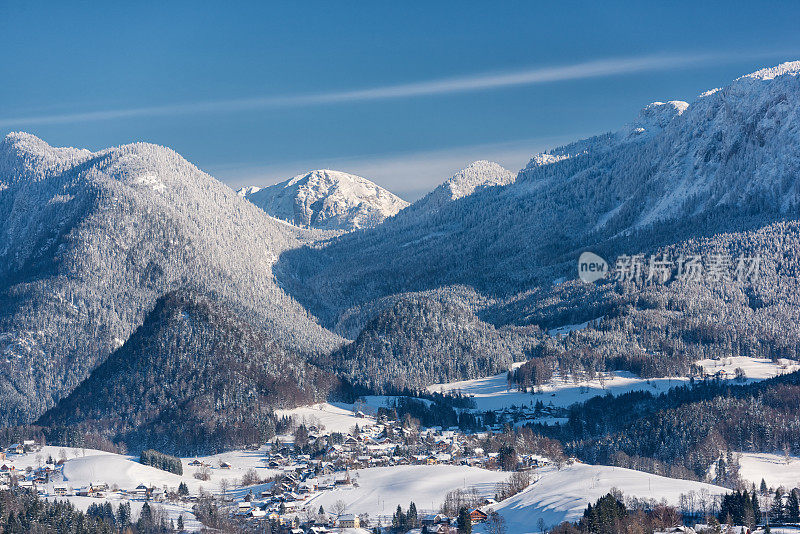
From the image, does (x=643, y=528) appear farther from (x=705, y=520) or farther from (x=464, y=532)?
(x=464, y=532)

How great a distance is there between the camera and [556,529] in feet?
632

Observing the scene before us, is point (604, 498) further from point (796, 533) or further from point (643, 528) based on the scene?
point (796, 533)

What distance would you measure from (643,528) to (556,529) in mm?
14262

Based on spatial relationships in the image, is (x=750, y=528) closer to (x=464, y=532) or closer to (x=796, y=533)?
(x=796, y=533)

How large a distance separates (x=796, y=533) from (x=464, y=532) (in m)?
48.6

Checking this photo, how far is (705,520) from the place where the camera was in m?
193

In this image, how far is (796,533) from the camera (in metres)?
184

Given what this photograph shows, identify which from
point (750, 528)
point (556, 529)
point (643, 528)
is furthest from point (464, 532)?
point (750, 528)

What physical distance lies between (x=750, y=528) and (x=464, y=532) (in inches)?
1664

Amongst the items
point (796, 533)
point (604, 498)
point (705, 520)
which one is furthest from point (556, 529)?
point (796, 533)

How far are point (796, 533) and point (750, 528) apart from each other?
261 inches

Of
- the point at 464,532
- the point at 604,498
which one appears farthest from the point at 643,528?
the point at 464,532

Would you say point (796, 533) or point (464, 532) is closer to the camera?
point (796, 533)

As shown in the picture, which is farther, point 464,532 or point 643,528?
point 464,532
